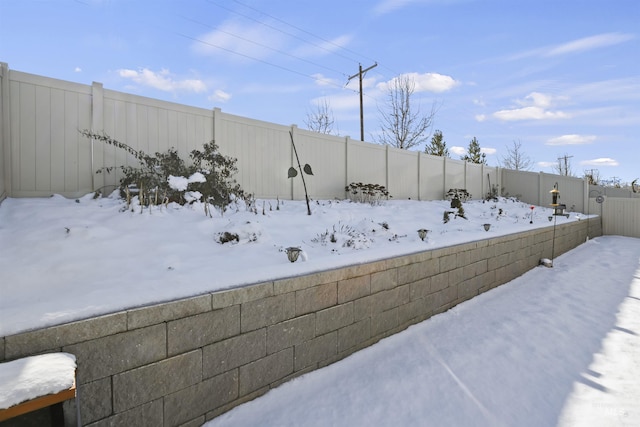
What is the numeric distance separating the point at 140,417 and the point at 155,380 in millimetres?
189

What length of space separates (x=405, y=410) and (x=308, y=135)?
6588mm

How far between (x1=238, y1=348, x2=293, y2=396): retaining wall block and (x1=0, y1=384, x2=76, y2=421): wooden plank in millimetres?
1078

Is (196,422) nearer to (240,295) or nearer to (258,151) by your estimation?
(240,295)

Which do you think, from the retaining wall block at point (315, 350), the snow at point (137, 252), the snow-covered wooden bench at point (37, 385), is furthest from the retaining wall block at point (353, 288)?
the snow-covered wooden bench at point (37, 385)

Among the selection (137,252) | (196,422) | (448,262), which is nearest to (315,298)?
(196,422)

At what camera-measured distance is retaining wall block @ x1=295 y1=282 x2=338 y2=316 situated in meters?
2.61

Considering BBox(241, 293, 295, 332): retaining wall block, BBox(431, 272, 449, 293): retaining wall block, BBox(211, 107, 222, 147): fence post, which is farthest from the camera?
BBox(211, 107, 222, 147): fence post

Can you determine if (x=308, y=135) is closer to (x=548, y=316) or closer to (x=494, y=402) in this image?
(x=548, y=316)

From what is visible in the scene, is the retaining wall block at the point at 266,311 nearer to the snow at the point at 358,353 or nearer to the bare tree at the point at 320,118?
the snow at the point at 358,353

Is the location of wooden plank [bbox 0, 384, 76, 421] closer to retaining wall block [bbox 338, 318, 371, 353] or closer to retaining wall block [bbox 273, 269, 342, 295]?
retaining wall block [bbox 273, 269, 342, 295]

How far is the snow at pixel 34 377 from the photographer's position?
1.21 meters

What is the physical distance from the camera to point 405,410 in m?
2.33

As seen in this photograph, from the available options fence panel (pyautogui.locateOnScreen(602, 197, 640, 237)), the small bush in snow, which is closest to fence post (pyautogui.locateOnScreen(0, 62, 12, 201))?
the small bush in snow

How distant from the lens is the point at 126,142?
5.32m
